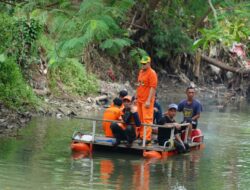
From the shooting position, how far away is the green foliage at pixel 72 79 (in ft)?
76.4

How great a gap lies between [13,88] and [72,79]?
5.17m

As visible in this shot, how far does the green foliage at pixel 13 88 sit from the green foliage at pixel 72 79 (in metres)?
2.98

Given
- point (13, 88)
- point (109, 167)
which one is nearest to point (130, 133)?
point (109, 167)

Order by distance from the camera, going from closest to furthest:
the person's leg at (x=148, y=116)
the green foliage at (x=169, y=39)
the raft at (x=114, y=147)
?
1. the raft at (x=114, y=147)
2. the person's leg at (x=148, y=116)
3. the green foliage at (x=169, y=39)

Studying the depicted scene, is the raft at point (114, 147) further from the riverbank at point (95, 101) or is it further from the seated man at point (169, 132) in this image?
the riverbank at point (95, 101)

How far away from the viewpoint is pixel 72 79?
24.4 m

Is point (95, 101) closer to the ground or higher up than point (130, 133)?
higher up

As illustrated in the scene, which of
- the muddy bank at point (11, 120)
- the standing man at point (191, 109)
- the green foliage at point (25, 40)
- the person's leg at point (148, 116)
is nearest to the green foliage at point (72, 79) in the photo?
the green foliage at point (25, 40)

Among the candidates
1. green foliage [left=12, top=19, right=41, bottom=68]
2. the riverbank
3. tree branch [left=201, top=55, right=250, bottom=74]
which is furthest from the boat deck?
tree branch [left=201, top=55, right=250, bottom=74]

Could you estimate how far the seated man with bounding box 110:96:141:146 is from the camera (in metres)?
14.7

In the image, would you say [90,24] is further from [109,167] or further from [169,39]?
[169,39]

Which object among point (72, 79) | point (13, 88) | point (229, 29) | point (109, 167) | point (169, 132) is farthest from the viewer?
point (72, 79)

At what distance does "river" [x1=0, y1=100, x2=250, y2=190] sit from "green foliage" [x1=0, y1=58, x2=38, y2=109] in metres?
0.89

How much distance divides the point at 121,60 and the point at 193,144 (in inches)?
632
